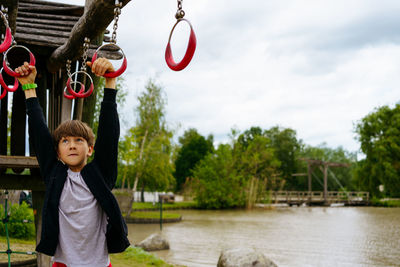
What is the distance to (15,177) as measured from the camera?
21.1ft

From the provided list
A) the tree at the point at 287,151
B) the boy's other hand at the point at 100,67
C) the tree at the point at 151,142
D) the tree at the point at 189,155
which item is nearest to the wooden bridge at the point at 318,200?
the tree at the point at 189,155

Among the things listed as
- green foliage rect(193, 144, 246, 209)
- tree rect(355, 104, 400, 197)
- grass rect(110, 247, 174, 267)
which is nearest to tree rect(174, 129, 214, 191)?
green foliage rect(193, 144, 246, 209)

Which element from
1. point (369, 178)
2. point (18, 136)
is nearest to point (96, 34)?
point (18, 136)

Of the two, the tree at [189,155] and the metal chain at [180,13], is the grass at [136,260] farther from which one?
the tree at [189,155]

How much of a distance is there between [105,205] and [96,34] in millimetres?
2050

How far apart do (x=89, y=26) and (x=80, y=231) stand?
6.63ft

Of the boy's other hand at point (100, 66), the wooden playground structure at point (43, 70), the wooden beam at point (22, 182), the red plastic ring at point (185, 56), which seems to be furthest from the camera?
the wooden beam at point (22, 182)

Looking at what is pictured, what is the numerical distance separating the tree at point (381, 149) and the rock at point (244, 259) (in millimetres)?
32061

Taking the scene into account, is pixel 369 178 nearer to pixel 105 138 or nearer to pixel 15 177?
pixel 15 177

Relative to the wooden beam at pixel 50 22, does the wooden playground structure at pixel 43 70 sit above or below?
below

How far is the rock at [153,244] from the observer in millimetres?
11357

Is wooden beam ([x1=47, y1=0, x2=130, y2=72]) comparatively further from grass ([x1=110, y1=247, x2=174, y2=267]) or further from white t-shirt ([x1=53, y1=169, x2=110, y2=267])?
grass ([x1=110, y1=247, x2=174, y2=267])

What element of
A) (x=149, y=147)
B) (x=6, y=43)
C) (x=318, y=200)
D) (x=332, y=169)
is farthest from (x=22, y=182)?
(x=332, y=169)

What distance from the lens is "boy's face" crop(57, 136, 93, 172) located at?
7.70 ft
